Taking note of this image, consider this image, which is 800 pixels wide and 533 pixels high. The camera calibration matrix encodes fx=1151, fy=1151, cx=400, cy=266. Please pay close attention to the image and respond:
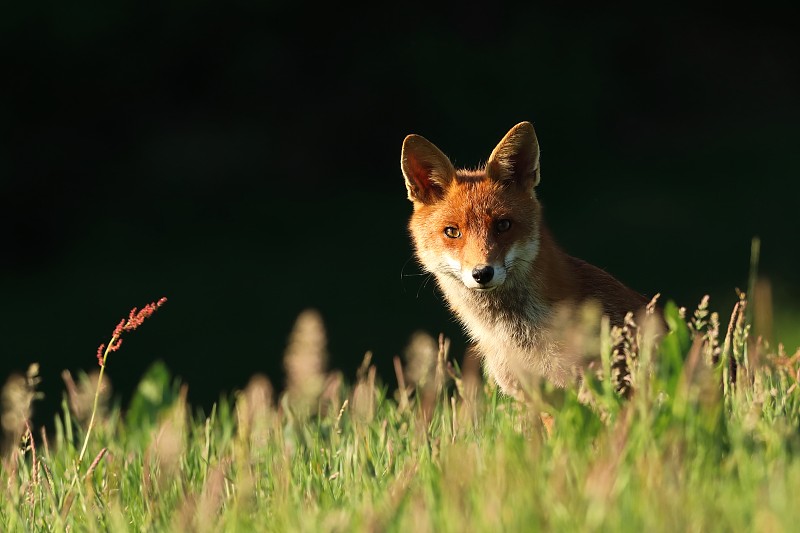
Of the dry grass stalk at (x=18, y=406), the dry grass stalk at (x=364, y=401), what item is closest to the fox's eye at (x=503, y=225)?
the dry grass stalk at (x=364, y=401)

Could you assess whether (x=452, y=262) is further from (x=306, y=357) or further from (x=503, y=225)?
(x=306, y=357)

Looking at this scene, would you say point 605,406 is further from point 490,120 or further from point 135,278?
point 490,120

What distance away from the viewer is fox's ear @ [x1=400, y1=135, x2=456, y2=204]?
5.20m

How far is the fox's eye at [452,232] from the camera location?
5020 mm

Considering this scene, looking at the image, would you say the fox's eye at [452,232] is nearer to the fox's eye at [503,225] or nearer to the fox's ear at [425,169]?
the fox's eye at [503,225]

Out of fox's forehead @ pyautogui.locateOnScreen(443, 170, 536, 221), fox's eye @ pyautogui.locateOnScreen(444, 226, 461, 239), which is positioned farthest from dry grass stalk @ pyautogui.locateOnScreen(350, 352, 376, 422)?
fox's forehead @ pyautogui.locateOnScreen(443, 170, 536, 221)

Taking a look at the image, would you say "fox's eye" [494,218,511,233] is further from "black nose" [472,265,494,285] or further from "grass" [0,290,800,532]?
"grass" [0,290,800,532]

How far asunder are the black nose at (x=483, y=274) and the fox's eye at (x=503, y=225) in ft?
0.99

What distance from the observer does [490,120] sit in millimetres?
14953

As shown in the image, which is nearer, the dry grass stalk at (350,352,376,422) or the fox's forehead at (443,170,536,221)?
the dry grass stalk at (350,352,376,422)

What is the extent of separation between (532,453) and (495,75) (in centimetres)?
1256

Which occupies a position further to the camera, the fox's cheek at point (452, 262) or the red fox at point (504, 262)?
the fox's cheek at point (452, 262)

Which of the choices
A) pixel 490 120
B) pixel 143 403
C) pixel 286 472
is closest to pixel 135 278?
pixel 490 120

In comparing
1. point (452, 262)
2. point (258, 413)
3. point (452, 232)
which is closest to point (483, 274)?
point (452, 262)
